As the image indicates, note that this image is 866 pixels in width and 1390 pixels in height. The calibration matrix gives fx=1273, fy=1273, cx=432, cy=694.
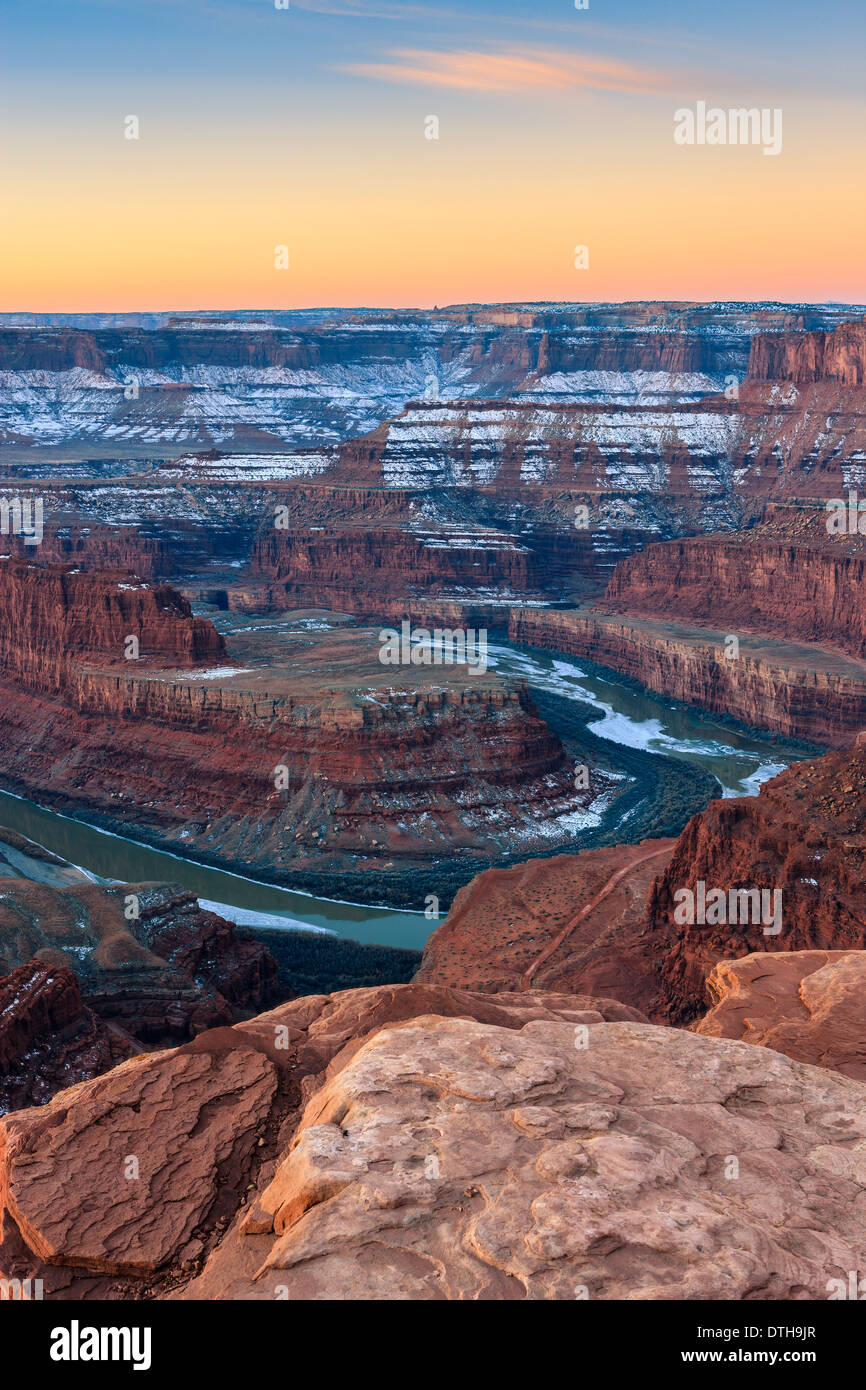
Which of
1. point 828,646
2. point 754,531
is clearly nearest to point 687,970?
point 828,646

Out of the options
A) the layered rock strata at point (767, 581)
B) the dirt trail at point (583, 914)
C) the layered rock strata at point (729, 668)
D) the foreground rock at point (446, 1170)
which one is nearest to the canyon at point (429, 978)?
the foreground rock at point (446, 1170)

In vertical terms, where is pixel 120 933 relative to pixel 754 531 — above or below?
below

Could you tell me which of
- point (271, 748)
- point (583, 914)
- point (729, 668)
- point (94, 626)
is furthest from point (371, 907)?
point (729, 668)

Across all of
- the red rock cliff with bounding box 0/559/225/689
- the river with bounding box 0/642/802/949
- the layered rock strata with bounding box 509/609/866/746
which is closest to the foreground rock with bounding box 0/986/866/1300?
the river with bounding box 0/642/802/949

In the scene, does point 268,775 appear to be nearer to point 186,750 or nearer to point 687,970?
point 186,750

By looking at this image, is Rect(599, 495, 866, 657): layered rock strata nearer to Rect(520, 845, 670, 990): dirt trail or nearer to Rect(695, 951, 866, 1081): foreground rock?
Rect(520, 845, 670, 990): dirt trail

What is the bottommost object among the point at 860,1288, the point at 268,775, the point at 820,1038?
the point at 268,775

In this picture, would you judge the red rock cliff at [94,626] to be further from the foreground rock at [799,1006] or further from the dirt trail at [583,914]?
the foreground rock at [799,1006]

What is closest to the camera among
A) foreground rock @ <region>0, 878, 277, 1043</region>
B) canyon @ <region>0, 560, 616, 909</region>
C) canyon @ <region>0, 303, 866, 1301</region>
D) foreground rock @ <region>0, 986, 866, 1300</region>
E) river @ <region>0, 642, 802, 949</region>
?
foreground rock @ <region>0, 986, 866, 1300</region>
